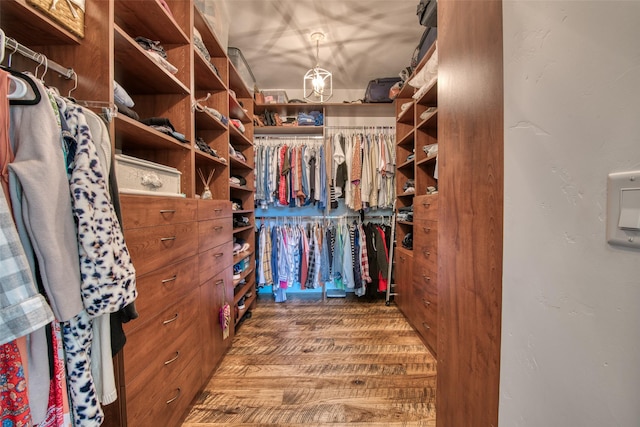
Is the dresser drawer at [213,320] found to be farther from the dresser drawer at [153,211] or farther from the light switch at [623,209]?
the light switch at [623,209]

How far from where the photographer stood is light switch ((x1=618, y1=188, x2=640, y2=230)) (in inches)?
12.4

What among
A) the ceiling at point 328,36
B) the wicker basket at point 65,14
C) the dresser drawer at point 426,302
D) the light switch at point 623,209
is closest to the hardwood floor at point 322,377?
the dresser drawer at point 426,302

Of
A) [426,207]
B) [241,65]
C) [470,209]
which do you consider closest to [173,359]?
[470,209]

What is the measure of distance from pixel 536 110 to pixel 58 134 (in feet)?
3.58

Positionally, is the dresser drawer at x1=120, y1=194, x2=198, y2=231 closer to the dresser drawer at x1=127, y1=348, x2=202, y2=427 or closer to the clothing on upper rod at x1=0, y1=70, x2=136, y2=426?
the clothing on upper rod at x1=0, y1=70, x2=136, y2=426

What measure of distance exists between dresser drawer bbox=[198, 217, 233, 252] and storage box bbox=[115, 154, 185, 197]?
0.26m

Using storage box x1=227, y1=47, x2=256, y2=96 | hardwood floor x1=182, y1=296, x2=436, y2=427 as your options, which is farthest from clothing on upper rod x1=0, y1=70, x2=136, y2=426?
storage box x1=227, y1=47, x2=256, y2=96

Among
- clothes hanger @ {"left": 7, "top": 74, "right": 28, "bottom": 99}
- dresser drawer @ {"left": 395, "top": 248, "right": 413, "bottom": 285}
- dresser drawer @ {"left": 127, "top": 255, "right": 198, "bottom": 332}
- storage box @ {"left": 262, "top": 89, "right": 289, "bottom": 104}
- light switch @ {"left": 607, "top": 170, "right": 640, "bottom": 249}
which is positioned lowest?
dresser drawer @ {"left": 395, "top": 248, "right": 413, "bottom": 285}

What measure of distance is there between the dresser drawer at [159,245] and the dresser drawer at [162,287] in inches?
1.3

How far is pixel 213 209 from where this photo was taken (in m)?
1.53

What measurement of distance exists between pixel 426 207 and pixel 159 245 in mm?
1683

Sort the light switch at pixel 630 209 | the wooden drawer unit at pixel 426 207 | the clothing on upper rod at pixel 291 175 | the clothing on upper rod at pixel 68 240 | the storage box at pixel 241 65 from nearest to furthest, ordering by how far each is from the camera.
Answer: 1. the light switch at pixel 630 209
2. the clothing on upper rod at pixel 68 240
3. the wooden drawer unit at pixel 426 207
4. the storage box at pixel 241 65
5. the clothing on upper rod at pixel 291 175

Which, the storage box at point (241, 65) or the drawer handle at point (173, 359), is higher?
the storage box at point (241, 65)

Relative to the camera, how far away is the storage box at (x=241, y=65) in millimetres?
2141
